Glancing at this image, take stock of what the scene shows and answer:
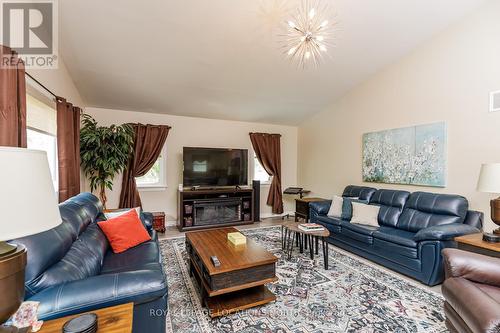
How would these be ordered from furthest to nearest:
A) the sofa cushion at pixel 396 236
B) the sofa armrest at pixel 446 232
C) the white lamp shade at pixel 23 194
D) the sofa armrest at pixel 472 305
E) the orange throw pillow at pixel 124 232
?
the sofa cushion at pixel 396 236 < the sofa armrest at pixel 446 232 < the orange throw pillow at pixel 124 232 < the sofa armrest at pixel 472 305 < the white lamp shade at pixel 23 194

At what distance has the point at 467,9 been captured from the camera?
9.62 feet

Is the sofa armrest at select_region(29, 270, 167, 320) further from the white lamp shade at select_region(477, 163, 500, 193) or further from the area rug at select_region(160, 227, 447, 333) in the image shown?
the white lamp shade at select_region(477, 163, 500, 193)

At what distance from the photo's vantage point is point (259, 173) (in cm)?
599

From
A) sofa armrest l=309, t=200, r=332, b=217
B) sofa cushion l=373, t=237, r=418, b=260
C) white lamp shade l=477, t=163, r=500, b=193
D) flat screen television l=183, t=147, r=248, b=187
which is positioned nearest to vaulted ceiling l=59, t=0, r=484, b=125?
flat screen television l=183, t=147, r=248, b=187

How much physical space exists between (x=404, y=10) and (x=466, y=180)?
7.44 ft

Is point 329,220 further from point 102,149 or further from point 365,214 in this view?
point 102,149

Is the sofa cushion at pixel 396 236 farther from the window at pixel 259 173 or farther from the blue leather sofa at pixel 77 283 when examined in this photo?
the window at pixel 259 173

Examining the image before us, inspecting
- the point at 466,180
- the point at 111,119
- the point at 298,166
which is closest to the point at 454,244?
the point at 466,180

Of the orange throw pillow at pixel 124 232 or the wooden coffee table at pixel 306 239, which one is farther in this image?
the wooden coffee table at pixel 306 239

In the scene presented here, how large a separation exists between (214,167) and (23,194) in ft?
14.1

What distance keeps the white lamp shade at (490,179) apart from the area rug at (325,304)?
1.17m

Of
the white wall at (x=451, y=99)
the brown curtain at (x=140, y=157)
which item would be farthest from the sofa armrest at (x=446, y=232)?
the brown curtain at (x=140, y=157)

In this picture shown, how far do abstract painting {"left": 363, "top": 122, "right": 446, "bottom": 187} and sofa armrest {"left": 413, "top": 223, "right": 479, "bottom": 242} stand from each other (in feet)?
2.60

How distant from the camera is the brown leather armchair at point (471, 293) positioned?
1.33m
